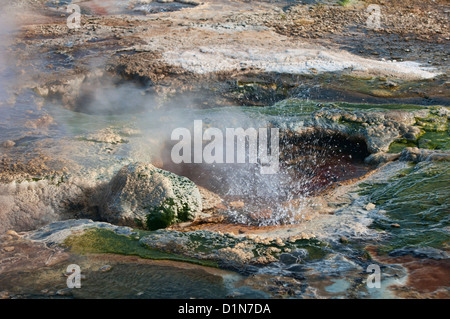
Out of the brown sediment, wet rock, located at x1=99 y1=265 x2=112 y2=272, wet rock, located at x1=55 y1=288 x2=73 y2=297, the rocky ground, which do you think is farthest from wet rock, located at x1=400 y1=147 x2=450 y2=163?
wet rock, located at x1=55 y1=288 x2=73 y2=297

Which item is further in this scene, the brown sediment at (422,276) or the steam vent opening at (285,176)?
the steam vent opening at (285,176)

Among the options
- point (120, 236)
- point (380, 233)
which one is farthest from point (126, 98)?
point (380, 233)

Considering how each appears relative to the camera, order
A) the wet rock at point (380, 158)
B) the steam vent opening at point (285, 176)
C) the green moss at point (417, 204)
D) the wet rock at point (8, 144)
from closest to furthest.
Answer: the green moss at point (417, 204) < the steam vent opening at point (285, 176) < the wet rock at point (8, 144) < the wet rock at point (380, 158)

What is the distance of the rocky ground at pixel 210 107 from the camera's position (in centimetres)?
279

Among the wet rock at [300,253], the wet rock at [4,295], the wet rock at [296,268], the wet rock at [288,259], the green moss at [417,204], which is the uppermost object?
the green moss at [417,204]

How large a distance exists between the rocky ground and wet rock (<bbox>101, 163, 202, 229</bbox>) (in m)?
0.01

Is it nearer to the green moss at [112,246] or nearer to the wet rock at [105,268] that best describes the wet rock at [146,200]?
the green moss at [112,246]

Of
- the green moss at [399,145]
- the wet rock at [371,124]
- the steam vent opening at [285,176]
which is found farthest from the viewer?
the wet rock at [371,124]

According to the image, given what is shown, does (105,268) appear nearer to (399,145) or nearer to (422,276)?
(422,276)

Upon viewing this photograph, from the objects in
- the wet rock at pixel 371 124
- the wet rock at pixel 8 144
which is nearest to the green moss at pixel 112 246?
the wet rock at pixel 8 144

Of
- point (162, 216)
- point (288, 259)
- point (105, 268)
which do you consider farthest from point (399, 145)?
point (105, 268)

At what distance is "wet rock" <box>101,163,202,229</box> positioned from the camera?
3.47 metres

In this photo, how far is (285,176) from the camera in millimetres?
4312

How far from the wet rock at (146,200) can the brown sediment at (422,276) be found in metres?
1.46
